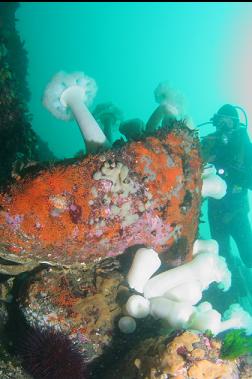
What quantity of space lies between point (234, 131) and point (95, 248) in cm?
562

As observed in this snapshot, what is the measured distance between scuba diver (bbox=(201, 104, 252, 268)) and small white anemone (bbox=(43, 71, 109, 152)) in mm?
3125

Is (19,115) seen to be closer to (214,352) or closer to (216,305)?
(214,352)

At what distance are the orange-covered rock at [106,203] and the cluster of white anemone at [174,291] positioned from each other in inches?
13.0

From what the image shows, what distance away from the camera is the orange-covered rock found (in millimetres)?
3275

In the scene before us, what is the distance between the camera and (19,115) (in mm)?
6445

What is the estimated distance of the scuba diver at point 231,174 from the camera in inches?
309

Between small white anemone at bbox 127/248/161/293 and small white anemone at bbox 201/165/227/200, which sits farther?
small white anemone at bbox 201/165/227/200

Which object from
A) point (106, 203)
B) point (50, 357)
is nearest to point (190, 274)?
point (106, 203)

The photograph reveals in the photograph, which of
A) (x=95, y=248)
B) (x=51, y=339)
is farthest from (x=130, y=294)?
(x=51, y=339)

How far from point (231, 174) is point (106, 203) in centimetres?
554

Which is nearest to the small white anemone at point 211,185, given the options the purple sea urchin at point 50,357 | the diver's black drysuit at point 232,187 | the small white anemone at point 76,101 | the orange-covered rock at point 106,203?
the orange-covered rock at point 106,203

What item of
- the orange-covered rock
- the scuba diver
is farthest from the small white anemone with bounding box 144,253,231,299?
the scuba diver

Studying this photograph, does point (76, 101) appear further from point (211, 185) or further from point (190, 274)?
point (190, 274)

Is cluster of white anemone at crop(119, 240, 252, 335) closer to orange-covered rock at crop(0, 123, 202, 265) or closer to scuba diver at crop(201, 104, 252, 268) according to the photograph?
orange-covered rock at crop(0, 123, 202, 265)
